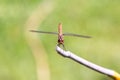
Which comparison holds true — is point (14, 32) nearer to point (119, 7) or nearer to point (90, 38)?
point (90, 38)

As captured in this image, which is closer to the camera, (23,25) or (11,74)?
(11,74)

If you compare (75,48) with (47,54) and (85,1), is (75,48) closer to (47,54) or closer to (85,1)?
(47,54)

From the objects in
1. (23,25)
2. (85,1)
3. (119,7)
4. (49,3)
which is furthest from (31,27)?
(119,7)

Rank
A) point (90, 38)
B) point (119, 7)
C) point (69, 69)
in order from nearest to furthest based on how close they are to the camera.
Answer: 1. point (69, 69)
2. point (90, 38)
3. point (119, 7)

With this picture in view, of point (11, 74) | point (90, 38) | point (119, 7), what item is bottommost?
point (11, 74)

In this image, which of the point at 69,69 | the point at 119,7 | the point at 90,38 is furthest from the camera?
the point at 119,7

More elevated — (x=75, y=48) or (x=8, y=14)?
(x=8, y=14)
